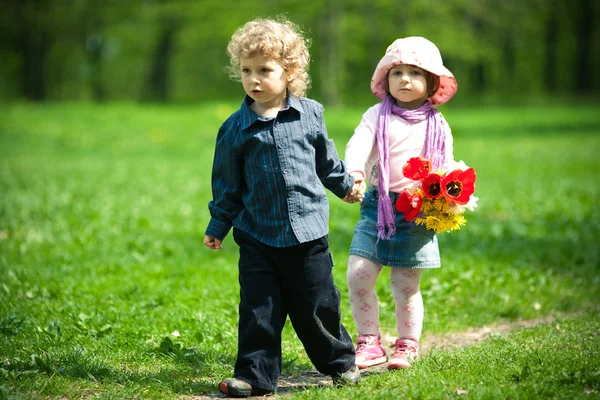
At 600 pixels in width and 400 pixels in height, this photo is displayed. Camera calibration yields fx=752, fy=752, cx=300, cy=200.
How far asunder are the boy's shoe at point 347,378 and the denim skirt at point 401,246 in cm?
72

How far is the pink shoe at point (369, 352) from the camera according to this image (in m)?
4.71

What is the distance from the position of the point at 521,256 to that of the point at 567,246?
0.82m

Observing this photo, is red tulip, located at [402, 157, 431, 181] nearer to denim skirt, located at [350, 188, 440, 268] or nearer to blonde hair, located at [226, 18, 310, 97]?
denim skirt, located at [350, 188, 440, 268]

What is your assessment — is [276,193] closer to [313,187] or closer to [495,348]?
[313,187]

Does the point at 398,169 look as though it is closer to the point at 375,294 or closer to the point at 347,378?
the point at 375,294

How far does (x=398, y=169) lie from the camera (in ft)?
15.3

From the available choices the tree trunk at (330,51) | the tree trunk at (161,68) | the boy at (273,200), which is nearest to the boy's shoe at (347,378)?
the boy at (273,200)

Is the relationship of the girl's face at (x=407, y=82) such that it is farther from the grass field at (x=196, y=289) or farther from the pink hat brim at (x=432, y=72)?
the grass field at (x=196, y=289)

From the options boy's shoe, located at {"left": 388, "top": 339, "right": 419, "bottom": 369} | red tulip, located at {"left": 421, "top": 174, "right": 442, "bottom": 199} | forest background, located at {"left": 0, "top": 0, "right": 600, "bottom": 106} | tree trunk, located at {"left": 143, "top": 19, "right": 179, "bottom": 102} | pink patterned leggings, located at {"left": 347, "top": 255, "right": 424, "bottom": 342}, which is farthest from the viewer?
tree trunk, located at {"left": 143, "top": 19, "right": 179, "bottom": 102}

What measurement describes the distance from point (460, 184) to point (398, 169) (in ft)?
1.37

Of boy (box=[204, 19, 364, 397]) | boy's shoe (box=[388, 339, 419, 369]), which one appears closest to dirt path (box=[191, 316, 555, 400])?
boy's shoe (box=[388, 339, 419, 369])

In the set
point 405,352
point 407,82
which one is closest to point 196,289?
point 405,352

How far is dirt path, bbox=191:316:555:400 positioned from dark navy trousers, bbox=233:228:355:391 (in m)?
0.26

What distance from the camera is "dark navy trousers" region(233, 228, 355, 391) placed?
4062mm
